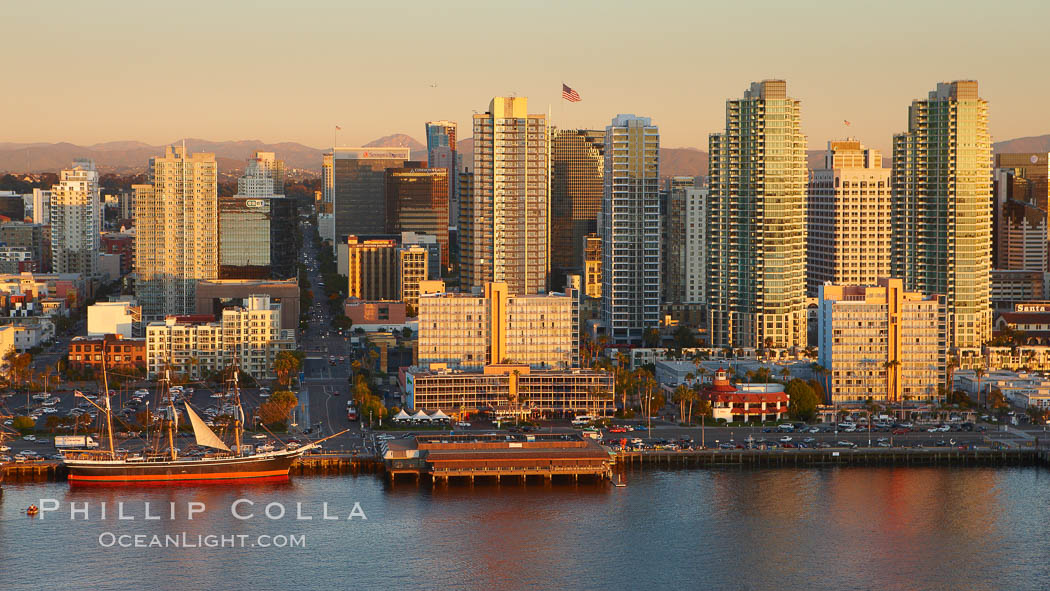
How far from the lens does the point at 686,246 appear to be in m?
86.5

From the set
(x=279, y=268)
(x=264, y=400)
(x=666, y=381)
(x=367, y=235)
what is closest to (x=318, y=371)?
(x=264, y=400)

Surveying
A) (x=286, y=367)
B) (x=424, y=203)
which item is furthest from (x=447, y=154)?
(x=286, y=367)

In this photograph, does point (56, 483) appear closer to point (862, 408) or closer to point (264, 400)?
point (264, 400)

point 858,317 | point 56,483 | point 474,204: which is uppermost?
point 474,204

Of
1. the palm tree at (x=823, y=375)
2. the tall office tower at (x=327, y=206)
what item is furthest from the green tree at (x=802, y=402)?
the tall office tower at (x=327, y=206)

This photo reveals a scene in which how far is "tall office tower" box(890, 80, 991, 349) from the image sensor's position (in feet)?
242

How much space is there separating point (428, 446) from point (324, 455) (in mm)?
3294

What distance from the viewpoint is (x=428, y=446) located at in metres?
51.0

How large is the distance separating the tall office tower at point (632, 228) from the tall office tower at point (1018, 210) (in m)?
31.4

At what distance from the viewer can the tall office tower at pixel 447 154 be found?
470 ft

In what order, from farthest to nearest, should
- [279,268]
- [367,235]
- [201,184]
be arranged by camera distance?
[367,235] → [279,268] → [201,184]

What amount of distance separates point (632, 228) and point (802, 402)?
2050 centimetres

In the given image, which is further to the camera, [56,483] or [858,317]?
[858,317]

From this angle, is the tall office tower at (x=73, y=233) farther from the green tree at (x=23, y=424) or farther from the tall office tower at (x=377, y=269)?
the green tree at (x=23, y=424)
